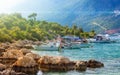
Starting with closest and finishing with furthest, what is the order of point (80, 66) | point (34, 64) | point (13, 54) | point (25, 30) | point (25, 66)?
1. point (25, 66)
2. point (34, 64)
3. point (80, 66)
4. point (13, 54)
5. point (25, 30)

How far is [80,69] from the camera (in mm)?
45125

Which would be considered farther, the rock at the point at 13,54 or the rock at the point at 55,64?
the rock at the point at 13,54

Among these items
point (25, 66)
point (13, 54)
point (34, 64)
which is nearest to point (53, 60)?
point (34, 64)

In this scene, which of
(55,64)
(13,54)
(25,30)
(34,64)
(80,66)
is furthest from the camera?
(25,30)

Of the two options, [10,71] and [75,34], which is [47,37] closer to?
[75,34]

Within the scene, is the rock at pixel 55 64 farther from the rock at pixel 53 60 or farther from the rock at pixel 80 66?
the rock at pixel 80 66

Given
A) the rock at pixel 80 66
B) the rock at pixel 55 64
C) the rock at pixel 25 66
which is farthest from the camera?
the rock at pixel 80 66

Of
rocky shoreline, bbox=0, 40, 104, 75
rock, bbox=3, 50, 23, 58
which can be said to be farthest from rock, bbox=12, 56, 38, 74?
rock, bbox=3, 50, 23, 58

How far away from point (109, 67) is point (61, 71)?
7.43m

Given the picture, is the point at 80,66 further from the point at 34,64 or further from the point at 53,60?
the point at 34,64

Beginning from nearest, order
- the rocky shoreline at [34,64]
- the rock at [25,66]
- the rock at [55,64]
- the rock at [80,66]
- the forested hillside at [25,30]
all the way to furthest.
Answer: the rocky shoreline at [34,64] → the rock at [25,66] → the rock at [55,64] → the rock at [80,66] → the forested hillside at [25,30]

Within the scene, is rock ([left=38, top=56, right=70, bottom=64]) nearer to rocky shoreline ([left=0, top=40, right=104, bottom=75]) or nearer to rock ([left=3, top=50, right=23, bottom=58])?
rocky shoreline ([left=0, top=40, right=104, bottom=75])

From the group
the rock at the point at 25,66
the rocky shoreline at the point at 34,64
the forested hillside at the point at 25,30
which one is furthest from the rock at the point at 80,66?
the forested hillside at the point at 25,30

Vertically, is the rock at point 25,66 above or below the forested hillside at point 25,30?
below
